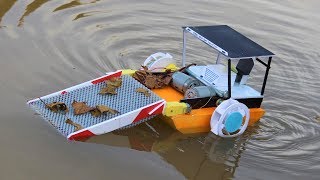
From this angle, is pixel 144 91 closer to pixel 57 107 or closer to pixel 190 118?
pixel 190 118

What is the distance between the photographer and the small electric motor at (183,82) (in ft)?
25.7

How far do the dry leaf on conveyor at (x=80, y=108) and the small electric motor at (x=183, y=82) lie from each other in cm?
142

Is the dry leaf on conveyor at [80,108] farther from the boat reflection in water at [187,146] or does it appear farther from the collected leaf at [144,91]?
the collected leaf at [144,91]

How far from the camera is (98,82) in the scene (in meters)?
7.90

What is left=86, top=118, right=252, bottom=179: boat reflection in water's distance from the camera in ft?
23.2

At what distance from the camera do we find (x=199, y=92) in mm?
7527

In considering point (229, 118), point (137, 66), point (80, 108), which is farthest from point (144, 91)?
point (137, 66)

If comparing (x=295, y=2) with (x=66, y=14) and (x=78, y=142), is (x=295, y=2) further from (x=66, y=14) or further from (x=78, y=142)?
(x=78, y=142)

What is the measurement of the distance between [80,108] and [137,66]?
2666 mm

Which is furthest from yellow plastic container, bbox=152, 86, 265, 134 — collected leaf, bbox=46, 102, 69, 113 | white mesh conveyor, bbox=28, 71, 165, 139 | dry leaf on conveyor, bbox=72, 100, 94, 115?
collected leaf, bbox=46, 102, 69, 113

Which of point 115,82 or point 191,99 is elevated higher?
point 115,82

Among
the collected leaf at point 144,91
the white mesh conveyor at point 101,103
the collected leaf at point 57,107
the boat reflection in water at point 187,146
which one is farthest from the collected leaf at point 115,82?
the collected leaf at point 57,107

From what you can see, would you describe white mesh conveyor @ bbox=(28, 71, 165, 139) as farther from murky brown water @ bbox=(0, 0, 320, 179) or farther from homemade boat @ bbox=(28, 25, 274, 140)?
murky brown water @ bbox=(0, 0, 320, 179)

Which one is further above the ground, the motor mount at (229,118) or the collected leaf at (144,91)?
the collected leaf at (144,91)
